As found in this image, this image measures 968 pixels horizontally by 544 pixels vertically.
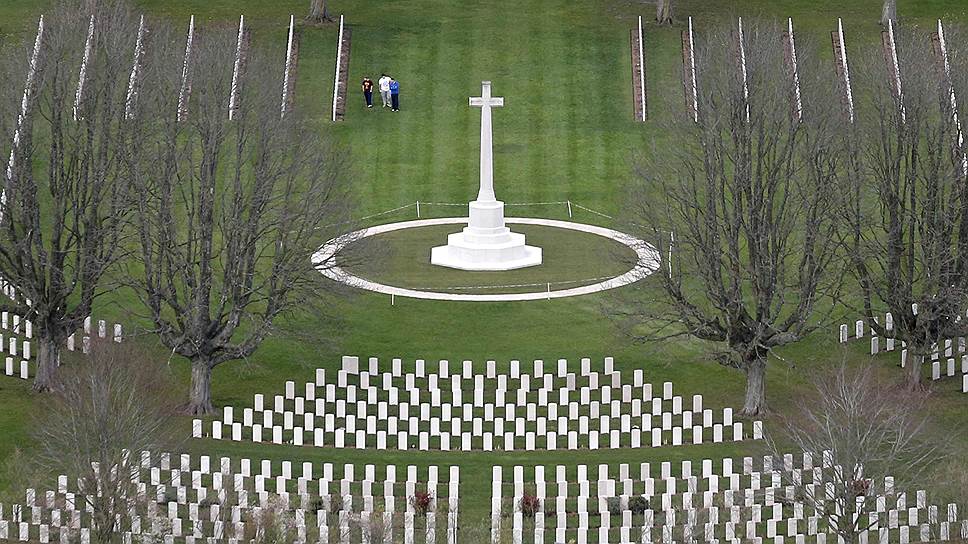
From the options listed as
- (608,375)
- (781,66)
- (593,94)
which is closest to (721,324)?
(608,375)

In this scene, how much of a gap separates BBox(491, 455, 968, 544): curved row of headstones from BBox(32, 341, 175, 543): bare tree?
6649 millimetres

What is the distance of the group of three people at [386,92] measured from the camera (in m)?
72.2

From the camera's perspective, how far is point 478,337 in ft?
176

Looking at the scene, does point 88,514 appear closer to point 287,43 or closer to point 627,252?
point 627,252

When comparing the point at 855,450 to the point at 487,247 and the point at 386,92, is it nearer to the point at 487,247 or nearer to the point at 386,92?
the point at 487,247

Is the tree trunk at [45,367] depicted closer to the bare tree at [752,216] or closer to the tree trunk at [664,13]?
the bare tree at [752,216]

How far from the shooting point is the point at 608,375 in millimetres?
50875

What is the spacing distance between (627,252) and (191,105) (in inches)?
533

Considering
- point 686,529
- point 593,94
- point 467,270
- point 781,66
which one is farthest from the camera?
point 593,94

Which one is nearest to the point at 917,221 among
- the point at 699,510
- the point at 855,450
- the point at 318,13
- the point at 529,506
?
the point at 855,450

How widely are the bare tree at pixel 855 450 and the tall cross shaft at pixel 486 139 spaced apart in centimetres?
1375

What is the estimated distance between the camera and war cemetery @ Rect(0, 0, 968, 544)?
41.7 m

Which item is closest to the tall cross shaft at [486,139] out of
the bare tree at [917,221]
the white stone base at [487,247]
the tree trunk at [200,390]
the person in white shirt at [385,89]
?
the white stone base at [487,247]

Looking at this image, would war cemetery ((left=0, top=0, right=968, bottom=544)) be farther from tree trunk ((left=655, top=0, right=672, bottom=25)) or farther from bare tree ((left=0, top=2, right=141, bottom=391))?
tree trunk ((left=655, top=0, right=672, bottom=25))
